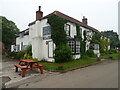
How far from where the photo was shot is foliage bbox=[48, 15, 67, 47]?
1630 centimetres

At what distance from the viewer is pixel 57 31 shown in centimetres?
1620

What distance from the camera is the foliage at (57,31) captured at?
16297 millimetres

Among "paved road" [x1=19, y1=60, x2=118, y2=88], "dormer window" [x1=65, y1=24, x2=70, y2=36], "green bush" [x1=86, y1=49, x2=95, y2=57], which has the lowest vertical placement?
"paved road" [x1=19, y1=60, x2=118, y2=88]

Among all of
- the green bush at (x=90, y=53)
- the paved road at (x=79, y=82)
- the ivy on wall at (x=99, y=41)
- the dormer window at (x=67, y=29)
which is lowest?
the paved road at (x=79, y=82)

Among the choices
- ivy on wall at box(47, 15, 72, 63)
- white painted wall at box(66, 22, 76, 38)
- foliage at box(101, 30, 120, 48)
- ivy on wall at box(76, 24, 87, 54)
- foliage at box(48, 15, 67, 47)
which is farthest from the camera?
foliage at box(101, 30, 120, 48)

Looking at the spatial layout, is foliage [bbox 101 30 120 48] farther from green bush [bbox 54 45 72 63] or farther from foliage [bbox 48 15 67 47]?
green bush [bbox 54 45 72 63]

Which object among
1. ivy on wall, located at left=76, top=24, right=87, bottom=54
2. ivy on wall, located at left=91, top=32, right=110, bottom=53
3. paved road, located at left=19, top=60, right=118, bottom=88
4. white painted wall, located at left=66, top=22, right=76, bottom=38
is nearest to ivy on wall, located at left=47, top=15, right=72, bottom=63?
white painted wall, located at left=66, top=22, right=76, bottom=38

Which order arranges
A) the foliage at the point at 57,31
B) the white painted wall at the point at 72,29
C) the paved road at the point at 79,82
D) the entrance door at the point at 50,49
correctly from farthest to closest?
the white painted wall at the point at 72,29 < the entrance door at the point at 50,49 < the foliage at the point at 57,31 < the paved road at the point at 79,82

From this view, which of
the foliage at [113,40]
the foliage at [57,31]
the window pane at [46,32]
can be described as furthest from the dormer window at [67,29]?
the foliage at [113,40]

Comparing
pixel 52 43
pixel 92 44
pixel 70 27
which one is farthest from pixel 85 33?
pixel 52 43

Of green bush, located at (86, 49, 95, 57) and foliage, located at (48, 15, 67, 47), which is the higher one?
foliage, located at (48, 15, 67, 47)

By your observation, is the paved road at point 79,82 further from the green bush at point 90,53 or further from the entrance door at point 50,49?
the green bush at point 90,53

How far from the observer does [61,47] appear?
15.8 m

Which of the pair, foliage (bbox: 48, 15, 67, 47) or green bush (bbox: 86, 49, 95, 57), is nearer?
foliage (bbox: 48, 15, 67, 47)
